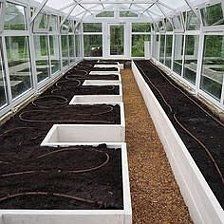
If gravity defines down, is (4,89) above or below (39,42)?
below

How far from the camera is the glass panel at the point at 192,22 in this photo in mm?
6957

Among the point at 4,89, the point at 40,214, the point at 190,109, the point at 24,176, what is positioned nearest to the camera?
the point at 40,214

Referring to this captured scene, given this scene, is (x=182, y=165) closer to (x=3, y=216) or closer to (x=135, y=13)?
(x=3, y=216)

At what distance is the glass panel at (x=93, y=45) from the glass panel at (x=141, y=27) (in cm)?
192

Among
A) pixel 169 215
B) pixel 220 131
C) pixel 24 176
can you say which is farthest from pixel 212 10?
pixel 24 176

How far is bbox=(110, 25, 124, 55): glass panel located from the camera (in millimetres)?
15277

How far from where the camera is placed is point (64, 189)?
2.62m

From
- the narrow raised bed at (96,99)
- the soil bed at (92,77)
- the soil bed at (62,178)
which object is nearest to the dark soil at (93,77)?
the soil bed at (92,77)

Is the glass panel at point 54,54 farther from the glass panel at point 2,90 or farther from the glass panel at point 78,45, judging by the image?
the glass panel at point 78,45

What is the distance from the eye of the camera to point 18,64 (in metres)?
5.77

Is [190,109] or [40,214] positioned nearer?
[40,214]

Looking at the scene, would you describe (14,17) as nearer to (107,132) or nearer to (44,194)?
(107,132)

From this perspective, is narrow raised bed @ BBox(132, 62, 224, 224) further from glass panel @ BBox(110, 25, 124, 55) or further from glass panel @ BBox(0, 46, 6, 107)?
glass panel @ BBox(110, 25, 124, 55)

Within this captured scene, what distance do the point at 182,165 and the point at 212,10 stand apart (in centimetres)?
385
